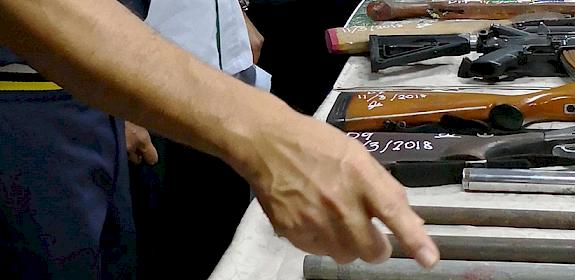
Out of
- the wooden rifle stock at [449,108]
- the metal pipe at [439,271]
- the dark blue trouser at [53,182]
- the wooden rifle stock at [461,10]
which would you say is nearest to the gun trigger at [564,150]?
the wooden rifle stock at [449,108]

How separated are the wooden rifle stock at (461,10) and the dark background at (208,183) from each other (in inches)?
14.9

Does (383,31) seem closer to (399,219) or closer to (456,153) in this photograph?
(456,153)

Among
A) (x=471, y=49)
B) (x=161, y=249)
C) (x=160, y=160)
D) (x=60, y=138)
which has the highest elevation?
(x=60, y=138)

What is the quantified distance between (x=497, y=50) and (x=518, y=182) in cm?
44

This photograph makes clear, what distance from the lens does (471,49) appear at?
51.3 inches

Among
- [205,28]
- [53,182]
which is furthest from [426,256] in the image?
[205,28]

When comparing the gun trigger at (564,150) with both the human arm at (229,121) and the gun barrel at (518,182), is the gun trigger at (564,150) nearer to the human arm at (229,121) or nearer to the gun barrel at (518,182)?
the gun barrel at (518,182)

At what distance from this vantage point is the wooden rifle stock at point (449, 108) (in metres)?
1.02

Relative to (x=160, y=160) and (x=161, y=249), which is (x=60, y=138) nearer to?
(x=160, y=160)

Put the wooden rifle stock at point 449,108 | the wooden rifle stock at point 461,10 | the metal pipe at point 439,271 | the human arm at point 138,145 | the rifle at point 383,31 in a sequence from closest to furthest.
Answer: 1. the metal pipe at point 439,271
2. the wooden rifle stock at point 449,108
3. the human arm at point 138,145
4. the rifle at point 383,31
5. the wooden rifle stock at point 461,10

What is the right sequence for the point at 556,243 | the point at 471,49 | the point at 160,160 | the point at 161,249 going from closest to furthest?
the point at 556,243 < the point at 471,49 < the point at 160,160 < the point at 161,249

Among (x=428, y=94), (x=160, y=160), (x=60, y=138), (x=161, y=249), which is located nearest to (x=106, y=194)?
(x=60, y=138)

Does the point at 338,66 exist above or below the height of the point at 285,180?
below

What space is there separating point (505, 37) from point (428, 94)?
0.88 ft
